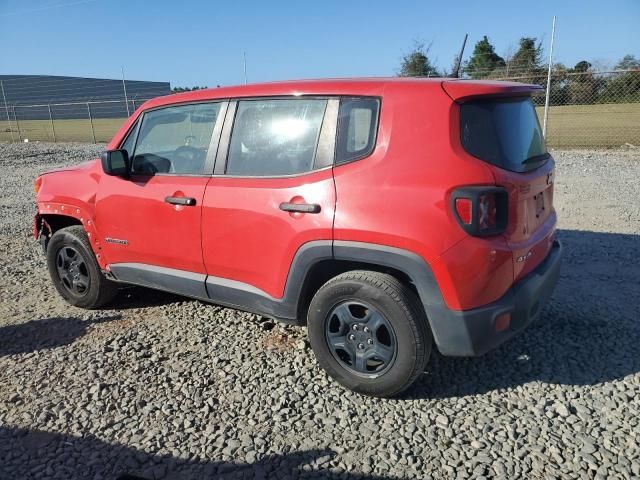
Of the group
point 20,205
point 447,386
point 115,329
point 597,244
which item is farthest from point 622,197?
point 20,205

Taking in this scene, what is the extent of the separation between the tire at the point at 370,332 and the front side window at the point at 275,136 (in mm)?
799

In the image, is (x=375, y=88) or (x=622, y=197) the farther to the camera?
(x=622, y=197)

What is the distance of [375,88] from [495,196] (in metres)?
0.94

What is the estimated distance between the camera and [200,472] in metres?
2.49

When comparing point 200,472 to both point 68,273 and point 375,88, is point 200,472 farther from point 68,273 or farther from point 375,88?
point 68,273

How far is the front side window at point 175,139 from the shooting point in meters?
3.64

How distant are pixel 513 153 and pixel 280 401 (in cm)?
197

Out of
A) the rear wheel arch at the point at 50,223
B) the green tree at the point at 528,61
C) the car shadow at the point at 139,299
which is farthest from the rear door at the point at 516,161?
the green tree at the point at 528,61

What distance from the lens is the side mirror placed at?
3783 mm

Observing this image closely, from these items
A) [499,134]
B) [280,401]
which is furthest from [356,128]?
[280,401]

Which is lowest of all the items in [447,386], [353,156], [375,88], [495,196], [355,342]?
[447,386]

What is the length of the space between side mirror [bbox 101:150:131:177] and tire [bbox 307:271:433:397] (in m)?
1.85

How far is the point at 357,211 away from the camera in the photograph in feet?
9.32

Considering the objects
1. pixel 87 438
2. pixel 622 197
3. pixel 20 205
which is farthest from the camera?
pixel 20 205
